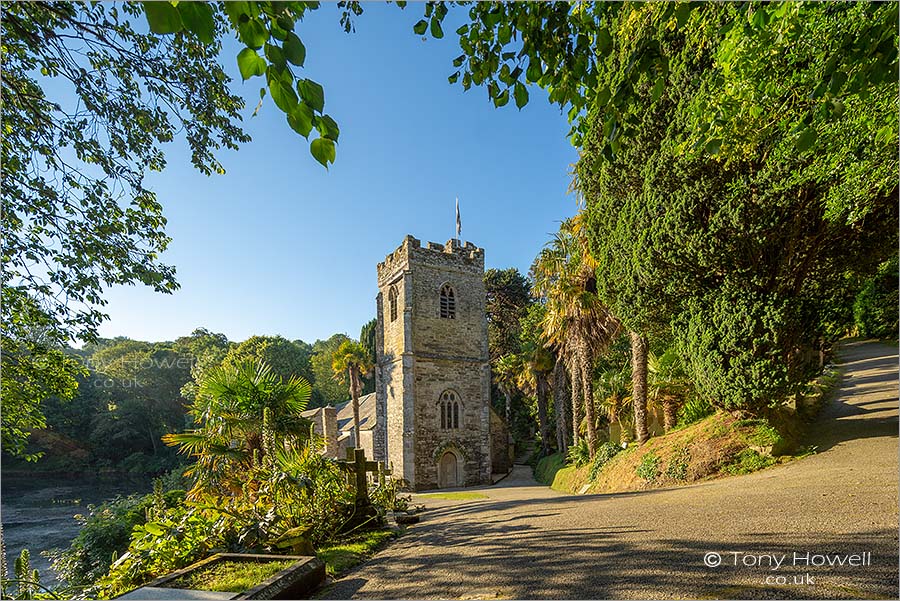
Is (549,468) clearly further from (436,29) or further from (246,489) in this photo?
(436,29)

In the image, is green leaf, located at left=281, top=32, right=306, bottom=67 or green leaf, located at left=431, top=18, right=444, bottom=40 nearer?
green leaf, located at left=281, top=32, right=306, bottom=67

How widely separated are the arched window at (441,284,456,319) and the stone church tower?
63 mm

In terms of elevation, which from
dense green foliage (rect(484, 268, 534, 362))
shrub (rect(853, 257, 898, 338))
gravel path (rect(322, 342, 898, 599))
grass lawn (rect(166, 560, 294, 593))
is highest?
dense green foliage (rect(484, 268, 534, 362))

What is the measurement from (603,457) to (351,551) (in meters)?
12.1

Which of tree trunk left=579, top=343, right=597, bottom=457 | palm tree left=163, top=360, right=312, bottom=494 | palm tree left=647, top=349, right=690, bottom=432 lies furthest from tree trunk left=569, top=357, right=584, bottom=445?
palm tree left=163, top=360, right=312, bottom=494

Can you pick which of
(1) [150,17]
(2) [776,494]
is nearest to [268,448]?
(1) [150,17]

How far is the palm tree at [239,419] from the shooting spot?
7031mm

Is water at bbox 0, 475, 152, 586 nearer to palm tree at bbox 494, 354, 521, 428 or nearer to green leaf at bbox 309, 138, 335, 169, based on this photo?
green leaf at bbox 309, 138, 335, 169

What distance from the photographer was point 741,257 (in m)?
8.94

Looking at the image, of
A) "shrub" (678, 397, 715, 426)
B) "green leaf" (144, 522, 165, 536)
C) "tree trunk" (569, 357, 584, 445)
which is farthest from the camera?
"tree trunk" (569, 357, 584, 445)

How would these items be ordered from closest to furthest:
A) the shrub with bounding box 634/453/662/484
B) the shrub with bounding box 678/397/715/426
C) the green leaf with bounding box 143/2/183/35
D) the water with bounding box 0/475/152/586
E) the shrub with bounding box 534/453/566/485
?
the green leaf with bounding box 143/2/183/35
the shrub with bounding box 634/453/662/484
the shrub with bounding box 678/397/715/426
the water with bounding box 0/475/152/586
the shrub with bounding box 534/453/566/485

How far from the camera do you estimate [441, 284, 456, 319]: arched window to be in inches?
1030

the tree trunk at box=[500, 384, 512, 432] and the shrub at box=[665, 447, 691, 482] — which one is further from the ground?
the tree trunk at box=[500, 384, 512, 432]

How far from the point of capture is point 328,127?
5.91ft
